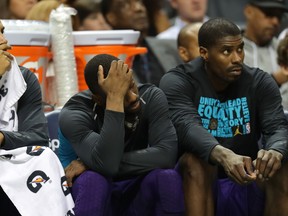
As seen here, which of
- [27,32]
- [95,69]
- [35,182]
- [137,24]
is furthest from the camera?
[137,24]

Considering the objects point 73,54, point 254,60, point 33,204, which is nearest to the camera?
point 33,204

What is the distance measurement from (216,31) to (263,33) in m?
2.00

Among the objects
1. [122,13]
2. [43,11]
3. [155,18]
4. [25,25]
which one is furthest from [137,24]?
[25,25]

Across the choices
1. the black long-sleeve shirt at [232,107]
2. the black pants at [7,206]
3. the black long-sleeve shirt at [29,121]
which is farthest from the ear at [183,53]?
the black pants at [7,206]

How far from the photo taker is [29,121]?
3.88 metres

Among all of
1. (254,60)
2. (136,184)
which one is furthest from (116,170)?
(254,60)

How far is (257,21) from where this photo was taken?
20.3ft

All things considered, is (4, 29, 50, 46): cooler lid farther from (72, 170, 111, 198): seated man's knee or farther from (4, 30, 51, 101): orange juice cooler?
(72, 170, 111, 198): seated man's knee

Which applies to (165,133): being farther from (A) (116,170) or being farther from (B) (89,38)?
(B) (89,38)

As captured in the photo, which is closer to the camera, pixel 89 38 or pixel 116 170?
pixel 116 170

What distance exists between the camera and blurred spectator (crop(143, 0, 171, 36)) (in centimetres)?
670

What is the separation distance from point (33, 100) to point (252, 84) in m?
1.02

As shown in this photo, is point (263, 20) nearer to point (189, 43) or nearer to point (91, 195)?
point (189, 43)

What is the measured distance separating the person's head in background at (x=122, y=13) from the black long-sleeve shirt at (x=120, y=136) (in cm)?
197
